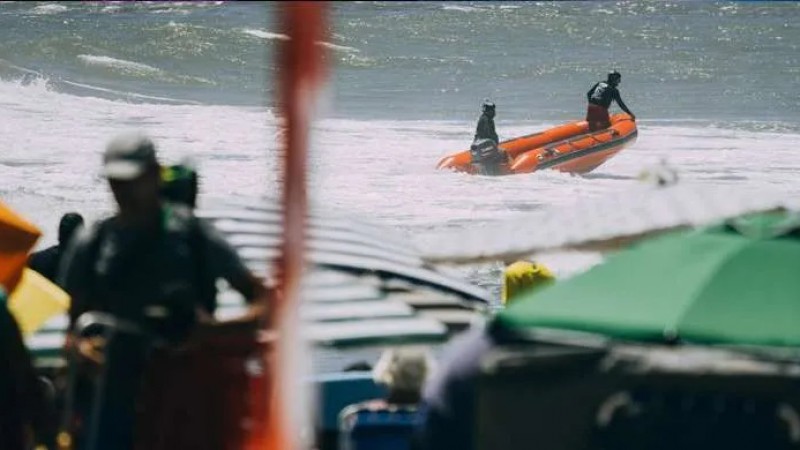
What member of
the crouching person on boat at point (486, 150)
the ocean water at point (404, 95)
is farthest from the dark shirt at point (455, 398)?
the crouching person on boat at point (486, 150)

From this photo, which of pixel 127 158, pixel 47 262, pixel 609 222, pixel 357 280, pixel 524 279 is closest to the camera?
pixel 127 158

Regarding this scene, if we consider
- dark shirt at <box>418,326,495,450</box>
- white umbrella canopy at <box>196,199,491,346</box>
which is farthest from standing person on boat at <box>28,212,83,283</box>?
dark shirt at <box>418,326,495,450</box>

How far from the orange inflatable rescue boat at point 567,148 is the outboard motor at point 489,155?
20 mm

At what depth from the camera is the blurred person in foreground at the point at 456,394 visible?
173 inches

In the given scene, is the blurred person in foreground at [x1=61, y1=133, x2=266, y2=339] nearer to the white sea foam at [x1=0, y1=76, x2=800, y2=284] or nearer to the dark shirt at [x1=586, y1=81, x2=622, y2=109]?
the white sea foam at [x1=0, y1=76, x2=800, y2=284]

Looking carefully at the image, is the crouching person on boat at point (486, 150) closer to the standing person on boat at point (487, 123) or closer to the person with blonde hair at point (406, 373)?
the standing person on boat at point (487, 123)

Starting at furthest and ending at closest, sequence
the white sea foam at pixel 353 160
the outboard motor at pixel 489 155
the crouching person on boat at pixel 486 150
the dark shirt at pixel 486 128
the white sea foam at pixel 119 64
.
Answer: the white sea foam at pixel 119 64 < the white sea foam at pixel 353 160 < the outboard motor at pixel 489 155 < the crouching person on boat at pixel 486 150 < the dark shirt at pixel 486 128

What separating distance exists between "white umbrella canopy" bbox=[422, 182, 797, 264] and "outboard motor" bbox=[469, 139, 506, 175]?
19.3m

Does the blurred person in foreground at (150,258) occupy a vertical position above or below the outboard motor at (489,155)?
above

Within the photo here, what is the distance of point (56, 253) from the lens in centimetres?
770

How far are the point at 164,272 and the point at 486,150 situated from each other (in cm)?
2111

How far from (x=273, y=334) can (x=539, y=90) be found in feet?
126

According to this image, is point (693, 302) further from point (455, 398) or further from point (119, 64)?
point (119, 64)

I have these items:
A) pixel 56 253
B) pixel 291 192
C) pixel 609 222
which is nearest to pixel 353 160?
pixel 56 253
